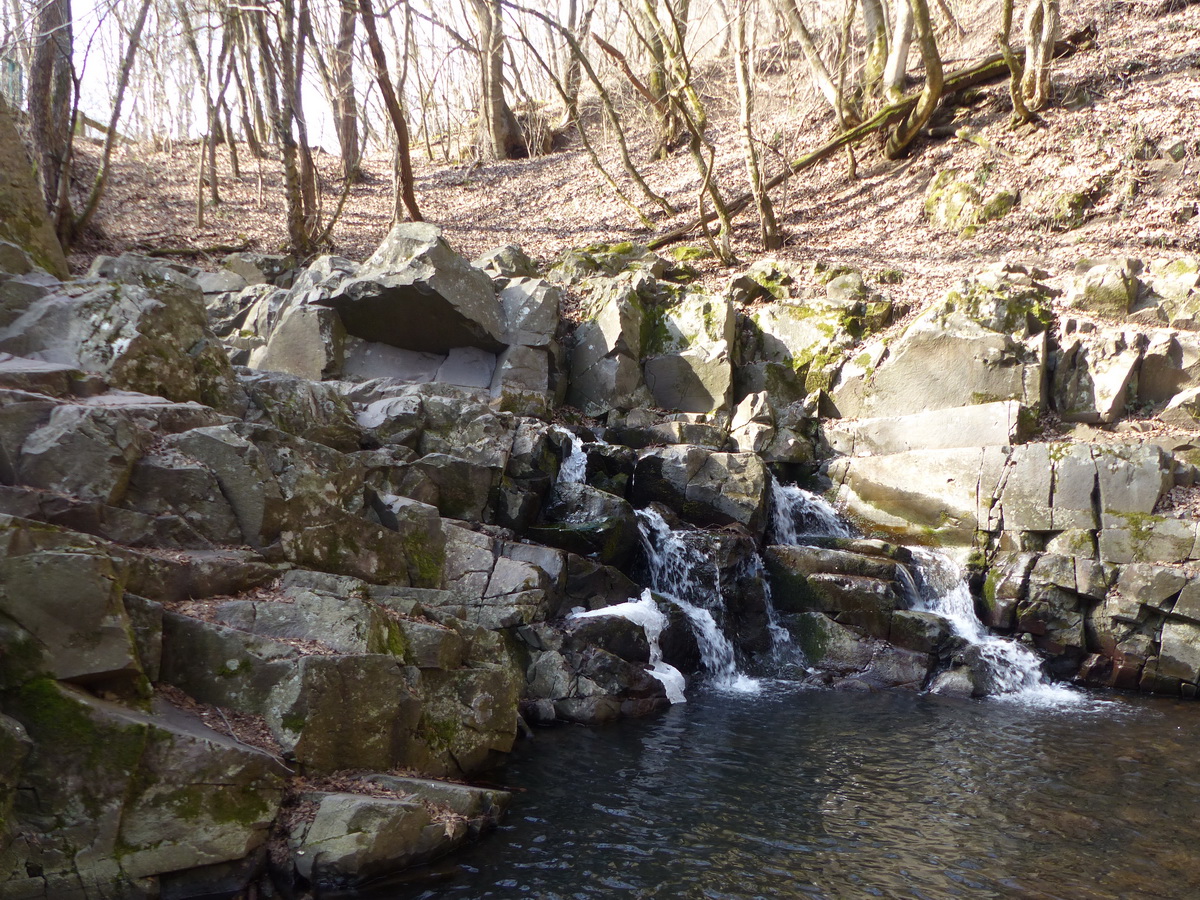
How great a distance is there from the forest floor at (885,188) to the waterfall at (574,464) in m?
7.85

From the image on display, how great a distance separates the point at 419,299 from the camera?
15172 millimetres

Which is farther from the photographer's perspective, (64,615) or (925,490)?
(925,490)

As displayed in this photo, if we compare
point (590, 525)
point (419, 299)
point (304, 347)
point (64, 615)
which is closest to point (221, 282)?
point (304, 347)

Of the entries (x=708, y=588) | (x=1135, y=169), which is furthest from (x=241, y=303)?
(x=1135, y=169)

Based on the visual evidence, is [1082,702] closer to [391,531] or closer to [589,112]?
[391,531]

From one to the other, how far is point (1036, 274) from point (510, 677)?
46.0ft

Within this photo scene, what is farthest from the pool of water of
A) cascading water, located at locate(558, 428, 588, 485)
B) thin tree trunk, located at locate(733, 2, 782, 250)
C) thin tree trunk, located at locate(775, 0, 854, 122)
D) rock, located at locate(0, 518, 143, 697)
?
thin tree trunk, located at locate(775, 0, 854, 122)

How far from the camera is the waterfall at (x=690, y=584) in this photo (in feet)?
37.8

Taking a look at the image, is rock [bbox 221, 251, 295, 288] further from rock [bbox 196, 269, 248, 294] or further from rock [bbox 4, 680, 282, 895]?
rock [bbox 4, 680, 282, 895]

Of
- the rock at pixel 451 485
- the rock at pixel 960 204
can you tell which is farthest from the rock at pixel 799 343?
the rock at pixel 451 485

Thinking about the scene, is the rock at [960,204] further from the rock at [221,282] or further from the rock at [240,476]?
the rock at [240,476]

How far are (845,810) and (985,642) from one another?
614cm

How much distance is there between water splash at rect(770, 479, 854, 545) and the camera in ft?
46.0

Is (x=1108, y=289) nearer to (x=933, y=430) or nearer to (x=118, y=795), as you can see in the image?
(x=933, y=430)
